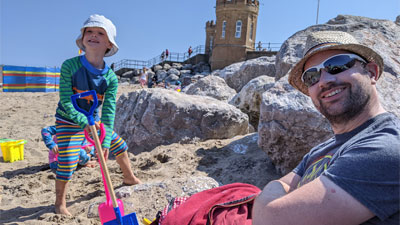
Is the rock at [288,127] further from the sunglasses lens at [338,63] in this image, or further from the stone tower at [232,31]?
the stone tower at [232,31]

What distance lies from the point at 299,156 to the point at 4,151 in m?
4.63

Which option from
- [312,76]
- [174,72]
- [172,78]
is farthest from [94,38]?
[174,72]

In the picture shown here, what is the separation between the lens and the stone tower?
100 feet

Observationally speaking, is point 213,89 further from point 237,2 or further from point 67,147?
point 237,2

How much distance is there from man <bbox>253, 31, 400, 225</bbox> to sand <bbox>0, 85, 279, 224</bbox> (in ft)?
5.08

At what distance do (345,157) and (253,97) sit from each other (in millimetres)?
5019

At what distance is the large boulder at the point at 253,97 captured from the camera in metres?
5.88

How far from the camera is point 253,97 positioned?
605 centimetres

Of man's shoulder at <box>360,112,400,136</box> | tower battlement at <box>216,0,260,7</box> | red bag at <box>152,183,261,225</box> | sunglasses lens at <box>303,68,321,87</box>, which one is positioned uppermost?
tower battlement at <box>216,0,260,7</box>

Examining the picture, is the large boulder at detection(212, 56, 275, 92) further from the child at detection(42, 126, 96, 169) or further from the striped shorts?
the striped shorts

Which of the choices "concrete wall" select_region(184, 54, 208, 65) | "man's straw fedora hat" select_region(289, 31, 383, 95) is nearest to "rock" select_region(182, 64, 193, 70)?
"concrete wall" select_region(184, 54, 208, 65)

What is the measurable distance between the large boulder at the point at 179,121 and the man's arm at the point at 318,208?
142 inches

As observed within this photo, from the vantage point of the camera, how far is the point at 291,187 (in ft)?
5.19

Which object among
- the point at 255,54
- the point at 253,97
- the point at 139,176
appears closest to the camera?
the point at 139,176
